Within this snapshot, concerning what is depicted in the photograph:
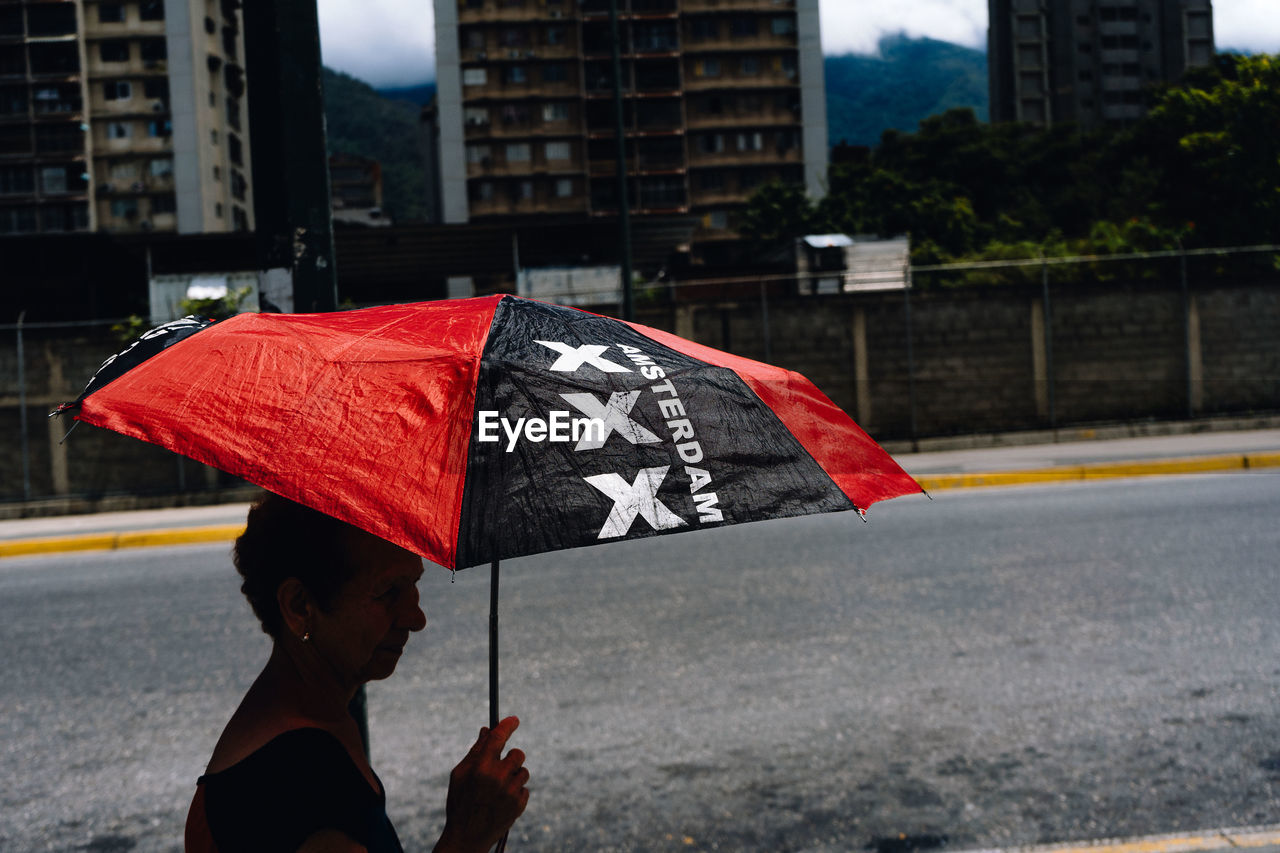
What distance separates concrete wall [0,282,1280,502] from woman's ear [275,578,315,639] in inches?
734

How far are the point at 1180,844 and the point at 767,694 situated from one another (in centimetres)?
203

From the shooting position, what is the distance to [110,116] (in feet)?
208

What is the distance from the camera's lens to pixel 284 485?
4.63ft

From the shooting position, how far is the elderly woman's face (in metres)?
1.55

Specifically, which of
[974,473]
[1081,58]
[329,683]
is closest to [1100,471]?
[974,473]

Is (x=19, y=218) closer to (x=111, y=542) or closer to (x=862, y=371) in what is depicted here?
(x=862, y=371)

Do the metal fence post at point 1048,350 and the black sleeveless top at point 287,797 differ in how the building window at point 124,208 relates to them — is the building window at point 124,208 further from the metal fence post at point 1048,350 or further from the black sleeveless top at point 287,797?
the black sleeveless top at point 287,797

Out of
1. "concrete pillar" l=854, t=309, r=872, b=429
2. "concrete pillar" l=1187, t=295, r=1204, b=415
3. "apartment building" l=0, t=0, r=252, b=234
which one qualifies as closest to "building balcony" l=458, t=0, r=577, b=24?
"apartment building" l=0, t=0, r=252, b=234

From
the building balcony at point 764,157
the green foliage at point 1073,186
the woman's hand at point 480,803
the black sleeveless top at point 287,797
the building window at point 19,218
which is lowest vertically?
the woman's hand at point 480,803

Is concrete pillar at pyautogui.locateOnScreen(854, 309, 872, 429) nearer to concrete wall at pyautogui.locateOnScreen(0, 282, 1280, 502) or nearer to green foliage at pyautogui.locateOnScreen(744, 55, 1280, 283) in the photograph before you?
concrete wall at pyautogui.locateOnScreen(0, 282, 1280, 502)

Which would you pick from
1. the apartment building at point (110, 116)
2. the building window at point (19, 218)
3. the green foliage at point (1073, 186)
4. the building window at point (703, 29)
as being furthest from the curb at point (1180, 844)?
the building window at point (19, 218)

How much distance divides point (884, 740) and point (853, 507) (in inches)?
126

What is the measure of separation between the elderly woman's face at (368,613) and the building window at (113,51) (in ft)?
233

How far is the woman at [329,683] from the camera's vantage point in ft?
4.53
